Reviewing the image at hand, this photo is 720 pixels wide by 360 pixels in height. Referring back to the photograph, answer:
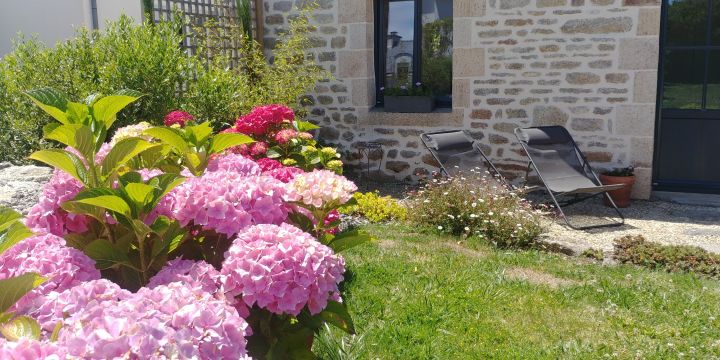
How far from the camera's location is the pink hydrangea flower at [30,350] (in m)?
0.98

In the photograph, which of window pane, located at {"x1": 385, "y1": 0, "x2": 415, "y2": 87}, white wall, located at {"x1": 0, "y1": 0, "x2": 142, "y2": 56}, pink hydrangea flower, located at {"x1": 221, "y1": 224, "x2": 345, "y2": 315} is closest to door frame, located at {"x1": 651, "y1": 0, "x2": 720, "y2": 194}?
window pane, located at {"x1": 385, "y1": 0, "x2": 415, "y2": 87}

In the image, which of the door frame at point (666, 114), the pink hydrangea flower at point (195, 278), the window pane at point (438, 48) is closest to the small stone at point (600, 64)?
the door frame at point (666, 114)

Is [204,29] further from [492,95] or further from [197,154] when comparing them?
[197,154]

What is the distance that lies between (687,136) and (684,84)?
556 millimetres

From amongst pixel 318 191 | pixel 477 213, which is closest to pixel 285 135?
pixel 477 213

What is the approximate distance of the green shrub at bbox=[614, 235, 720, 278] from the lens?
470 centimetres

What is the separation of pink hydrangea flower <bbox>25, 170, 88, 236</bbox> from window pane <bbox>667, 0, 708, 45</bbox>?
6.72 metres

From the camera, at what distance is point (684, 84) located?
22.8ft

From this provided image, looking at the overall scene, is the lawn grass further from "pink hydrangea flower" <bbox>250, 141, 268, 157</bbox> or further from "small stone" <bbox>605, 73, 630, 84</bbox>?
"small stone" <bbox>605, 73, 630, 84</bbox>

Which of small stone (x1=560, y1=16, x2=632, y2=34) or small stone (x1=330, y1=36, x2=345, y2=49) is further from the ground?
small stone (x1=560, y1=16, x2=632, y2=34)

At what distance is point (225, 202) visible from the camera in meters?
1.67

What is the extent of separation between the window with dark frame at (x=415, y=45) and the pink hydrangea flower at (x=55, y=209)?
6.42m

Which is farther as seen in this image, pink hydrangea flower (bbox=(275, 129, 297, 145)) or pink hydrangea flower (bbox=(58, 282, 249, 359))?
pink hydrangea flower (bbox=(275, 129, 297, 145))

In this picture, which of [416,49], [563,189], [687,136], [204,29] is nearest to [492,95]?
[416,49]
